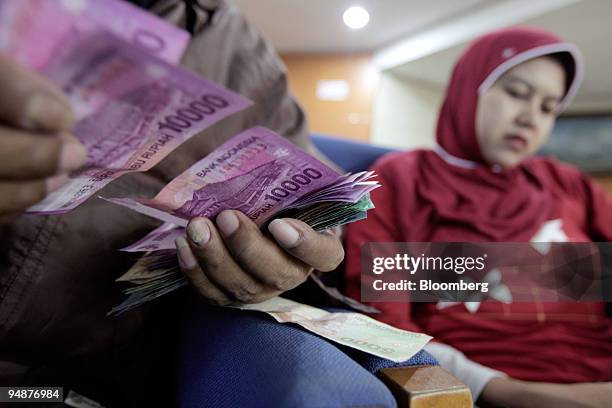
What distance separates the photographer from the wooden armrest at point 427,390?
343 millimetres

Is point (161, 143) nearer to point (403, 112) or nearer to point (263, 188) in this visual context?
point (263, 188)

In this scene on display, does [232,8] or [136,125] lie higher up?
[232,8]

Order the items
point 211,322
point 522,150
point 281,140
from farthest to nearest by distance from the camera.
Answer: point 522,150 < point 211,322 < point 281,140

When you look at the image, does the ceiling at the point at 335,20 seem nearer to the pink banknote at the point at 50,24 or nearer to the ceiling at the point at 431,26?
the ceiling at the point at 431,26

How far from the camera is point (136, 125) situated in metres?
0.31

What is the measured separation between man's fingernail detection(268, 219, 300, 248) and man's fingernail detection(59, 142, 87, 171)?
0.17 metres

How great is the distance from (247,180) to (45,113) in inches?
6.8

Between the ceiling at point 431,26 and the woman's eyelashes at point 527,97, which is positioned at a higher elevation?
the ceiling at point 431,26

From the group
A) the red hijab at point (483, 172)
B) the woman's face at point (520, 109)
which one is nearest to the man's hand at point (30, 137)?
the red hijab at point (483, 172)

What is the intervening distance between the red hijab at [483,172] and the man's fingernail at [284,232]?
0.57 m

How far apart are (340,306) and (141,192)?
31 cm

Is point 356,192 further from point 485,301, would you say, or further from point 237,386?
point 485,301

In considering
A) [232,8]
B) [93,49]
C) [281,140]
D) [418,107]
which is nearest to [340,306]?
[281,140]

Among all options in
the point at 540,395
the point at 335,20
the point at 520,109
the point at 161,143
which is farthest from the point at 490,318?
the point at 335,20
